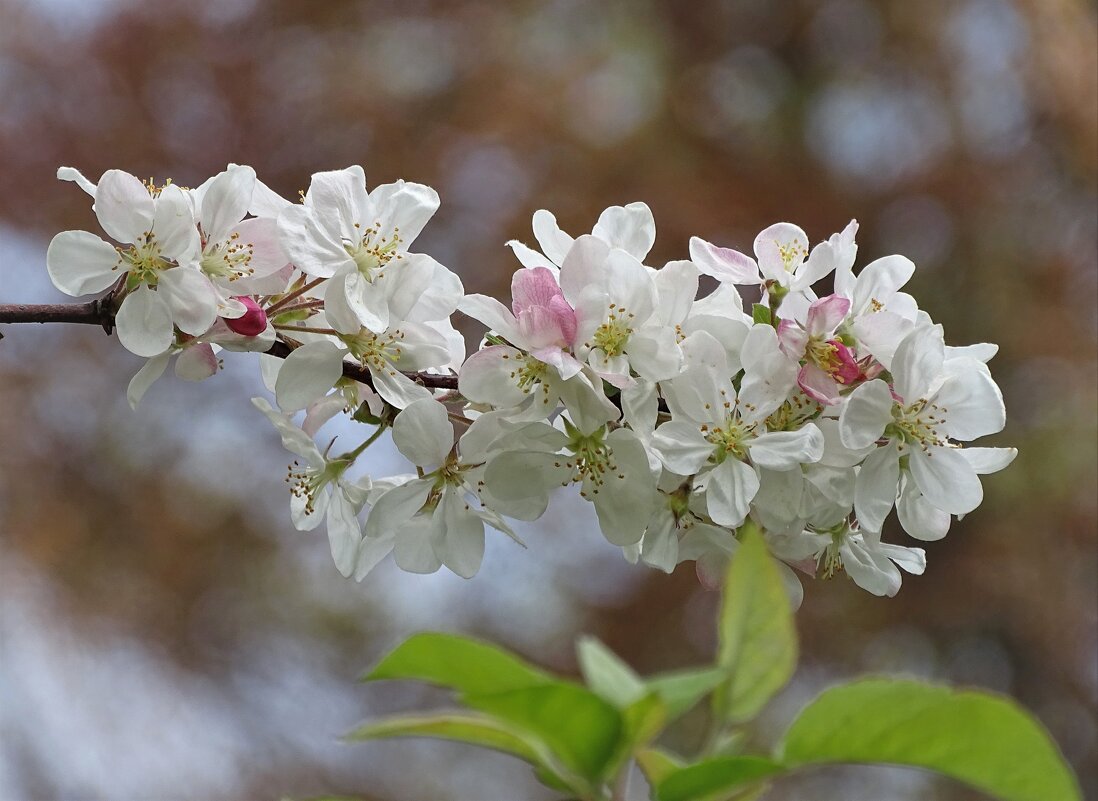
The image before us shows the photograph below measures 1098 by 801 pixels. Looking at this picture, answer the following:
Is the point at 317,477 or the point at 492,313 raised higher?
the point at 492,313

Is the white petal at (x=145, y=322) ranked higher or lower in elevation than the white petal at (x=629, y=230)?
lower

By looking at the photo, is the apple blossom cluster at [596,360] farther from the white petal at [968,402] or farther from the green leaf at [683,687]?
the green leaf at [683,687]

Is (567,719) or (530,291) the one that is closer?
(567,719)

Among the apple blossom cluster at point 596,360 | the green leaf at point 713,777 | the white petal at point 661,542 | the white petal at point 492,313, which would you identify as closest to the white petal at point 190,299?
the apple blossom cluster at point 596,360

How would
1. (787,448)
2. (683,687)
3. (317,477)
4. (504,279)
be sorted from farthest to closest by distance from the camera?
1. (504,279)
2. (317,477)
3. (787,448)
4. (683,687)

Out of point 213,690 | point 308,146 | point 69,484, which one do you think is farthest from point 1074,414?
point 69,484

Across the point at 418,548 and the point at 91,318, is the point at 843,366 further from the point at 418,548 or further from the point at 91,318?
the point at 91,318

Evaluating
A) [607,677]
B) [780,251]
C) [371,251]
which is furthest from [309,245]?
[607,677]

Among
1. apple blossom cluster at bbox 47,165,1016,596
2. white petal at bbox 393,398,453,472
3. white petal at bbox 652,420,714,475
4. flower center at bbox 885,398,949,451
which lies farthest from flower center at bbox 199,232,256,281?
flower center at bbox 885,398,949,451
